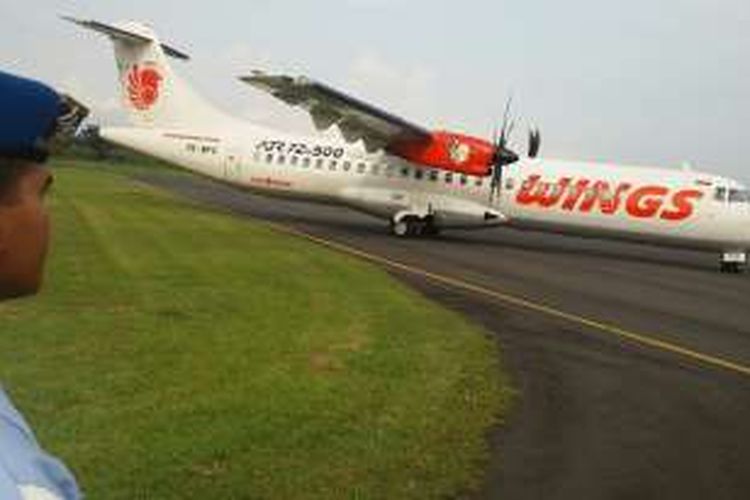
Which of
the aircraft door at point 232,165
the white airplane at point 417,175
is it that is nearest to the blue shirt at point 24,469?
the white airplane at point 417,175

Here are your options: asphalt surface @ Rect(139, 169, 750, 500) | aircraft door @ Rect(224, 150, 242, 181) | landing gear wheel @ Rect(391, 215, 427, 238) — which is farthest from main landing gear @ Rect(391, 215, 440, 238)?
aircraft door @ Rect(224, 150, 242, 181)

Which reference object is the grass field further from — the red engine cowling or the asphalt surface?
the red engine cowling

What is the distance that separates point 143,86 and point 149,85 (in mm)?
191

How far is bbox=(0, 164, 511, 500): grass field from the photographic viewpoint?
755 centimetres

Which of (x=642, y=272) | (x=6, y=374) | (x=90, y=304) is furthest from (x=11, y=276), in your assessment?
(x=642, y=272)

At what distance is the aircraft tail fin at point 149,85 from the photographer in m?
36.4

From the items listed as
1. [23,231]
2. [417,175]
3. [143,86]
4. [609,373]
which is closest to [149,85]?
[143,86]

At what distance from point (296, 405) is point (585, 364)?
439 centimetres

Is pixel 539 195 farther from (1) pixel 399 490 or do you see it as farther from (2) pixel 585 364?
(1) pixel 399 490

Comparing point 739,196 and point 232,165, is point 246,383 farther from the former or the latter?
point 232,165

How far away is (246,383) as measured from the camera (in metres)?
10.3

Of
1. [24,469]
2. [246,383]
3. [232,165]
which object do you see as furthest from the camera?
[232,165]

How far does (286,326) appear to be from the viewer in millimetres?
13812

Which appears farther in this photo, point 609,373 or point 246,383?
point 609,373
